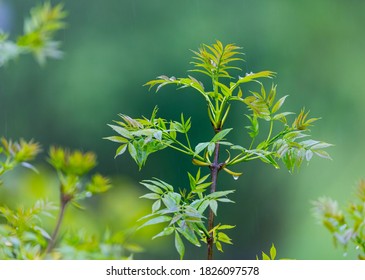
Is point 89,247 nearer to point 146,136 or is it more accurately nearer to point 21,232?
point 21,232

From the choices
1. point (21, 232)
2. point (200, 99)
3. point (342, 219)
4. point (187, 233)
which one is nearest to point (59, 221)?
point (21, 232)

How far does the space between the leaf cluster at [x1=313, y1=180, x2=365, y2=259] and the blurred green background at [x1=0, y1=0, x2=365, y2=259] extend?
4.46 metres

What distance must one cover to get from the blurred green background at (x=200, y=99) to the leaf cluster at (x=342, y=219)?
4.46m

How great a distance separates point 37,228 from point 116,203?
283mm

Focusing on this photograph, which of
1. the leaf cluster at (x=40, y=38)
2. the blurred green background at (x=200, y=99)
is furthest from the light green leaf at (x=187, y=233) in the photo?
the blurred green background at (x=200, y=99)

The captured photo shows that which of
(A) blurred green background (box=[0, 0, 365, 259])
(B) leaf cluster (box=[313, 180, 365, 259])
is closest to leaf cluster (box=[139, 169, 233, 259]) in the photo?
(B) leaf cluster (box=[313, 180, 365, 259])

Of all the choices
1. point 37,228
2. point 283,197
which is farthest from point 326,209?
point 283,197

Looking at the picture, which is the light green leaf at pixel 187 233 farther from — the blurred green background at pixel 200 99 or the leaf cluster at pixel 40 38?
the blurred green background at pixel 200 99

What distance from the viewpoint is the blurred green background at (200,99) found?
217 inches

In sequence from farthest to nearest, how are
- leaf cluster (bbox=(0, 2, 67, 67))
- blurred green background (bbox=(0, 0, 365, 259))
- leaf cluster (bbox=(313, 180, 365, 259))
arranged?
blurred green background (bbox=(0, 0, 365, 259))
leaf cluster (bbox=(313, 180, 365, 259))
leaf cluster (bbox=(0, 2, 67, 67))

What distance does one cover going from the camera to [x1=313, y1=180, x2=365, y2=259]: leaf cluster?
2.54 ft

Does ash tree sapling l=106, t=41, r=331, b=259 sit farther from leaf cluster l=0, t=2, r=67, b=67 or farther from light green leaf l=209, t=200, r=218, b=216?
leaf cluster l=0, t=2, r=67, b=67

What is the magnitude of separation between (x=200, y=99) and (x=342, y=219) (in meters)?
4.54

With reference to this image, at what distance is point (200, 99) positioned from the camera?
532cm
